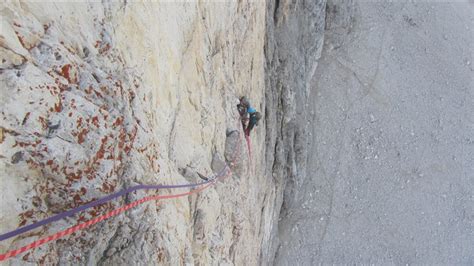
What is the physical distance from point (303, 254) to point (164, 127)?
461 inches

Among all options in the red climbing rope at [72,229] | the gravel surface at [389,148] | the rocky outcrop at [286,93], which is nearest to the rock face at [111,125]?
the red climbing rope at [72,229]

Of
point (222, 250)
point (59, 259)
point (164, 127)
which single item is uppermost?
point (164, 127)

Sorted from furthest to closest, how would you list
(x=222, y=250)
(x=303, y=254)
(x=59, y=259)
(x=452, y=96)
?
1. (x=452, y=96)
2. (x=303, y=254)
3. (x=222, y=250)
4. (x=59, y=259)

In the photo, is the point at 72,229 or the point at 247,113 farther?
the point at 247,113

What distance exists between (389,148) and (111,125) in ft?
51.4

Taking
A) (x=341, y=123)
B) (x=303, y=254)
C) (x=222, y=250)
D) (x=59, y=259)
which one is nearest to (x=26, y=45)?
(x=59, y=259)

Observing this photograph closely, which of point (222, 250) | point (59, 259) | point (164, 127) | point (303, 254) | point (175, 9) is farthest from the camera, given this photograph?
point (303, 254)

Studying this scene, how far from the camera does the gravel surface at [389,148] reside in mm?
16031

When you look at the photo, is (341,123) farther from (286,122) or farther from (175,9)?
(175,9)

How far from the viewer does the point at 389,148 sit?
1747 centimetres

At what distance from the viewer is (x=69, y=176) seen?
3793 millimetres

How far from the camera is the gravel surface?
52.6 ft


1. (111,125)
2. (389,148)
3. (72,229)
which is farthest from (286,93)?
(72,229)

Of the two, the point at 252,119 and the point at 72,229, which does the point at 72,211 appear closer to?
the point at 72,229
